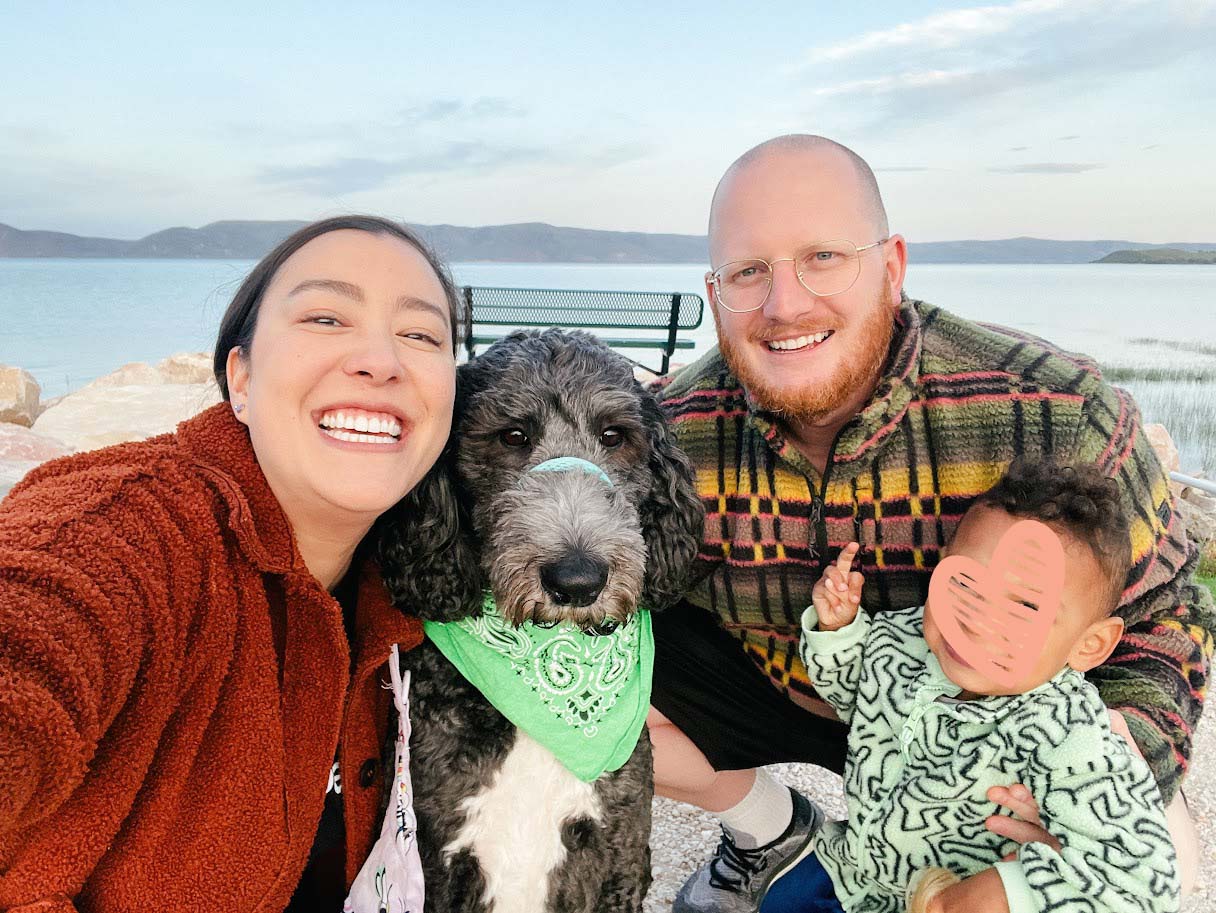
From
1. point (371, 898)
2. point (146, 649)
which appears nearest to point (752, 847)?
point (371, 898)

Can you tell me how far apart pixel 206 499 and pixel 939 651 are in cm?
170

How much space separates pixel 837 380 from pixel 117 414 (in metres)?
7.83

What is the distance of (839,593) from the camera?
2.34m

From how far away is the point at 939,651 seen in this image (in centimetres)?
211

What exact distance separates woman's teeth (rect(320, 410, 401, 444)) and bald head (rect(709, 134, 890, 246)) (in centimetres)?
137

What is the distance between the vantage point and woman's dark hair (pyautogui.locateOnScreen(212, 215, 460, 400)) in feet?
6.70

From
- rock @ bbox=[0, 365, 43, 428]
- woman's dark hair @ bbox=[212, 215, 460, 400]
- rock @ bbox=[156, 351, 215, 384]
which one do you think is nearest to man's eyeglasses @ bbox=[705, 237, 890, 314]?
woman's dark hair @ bbox=[212, 215, 460, 400]

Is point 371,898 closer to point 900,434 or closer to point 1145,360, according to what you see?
point 900,434

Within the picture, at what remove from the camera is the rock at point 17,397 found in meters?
8.73

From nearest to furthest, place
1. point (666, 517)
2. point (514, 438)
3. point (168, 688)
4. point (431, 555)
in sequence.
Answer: point (168, 688) < point (431, 555) < point (514, 438) < point (666, 517)

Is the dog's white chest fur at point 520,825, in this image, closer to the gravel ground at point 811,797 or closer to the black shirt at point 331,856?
the black shirt at point 331,856

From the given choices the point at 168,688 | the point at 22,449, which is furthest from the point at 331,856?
the point at 22,449

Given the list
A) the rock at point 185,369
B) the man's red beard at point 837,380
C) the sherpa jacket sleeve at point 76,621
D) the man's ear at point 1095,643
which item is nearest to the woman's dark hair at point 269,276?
the sherpa jacket sleeve at point 76,621

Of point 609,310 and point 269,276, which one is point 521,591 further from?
point 609,310
